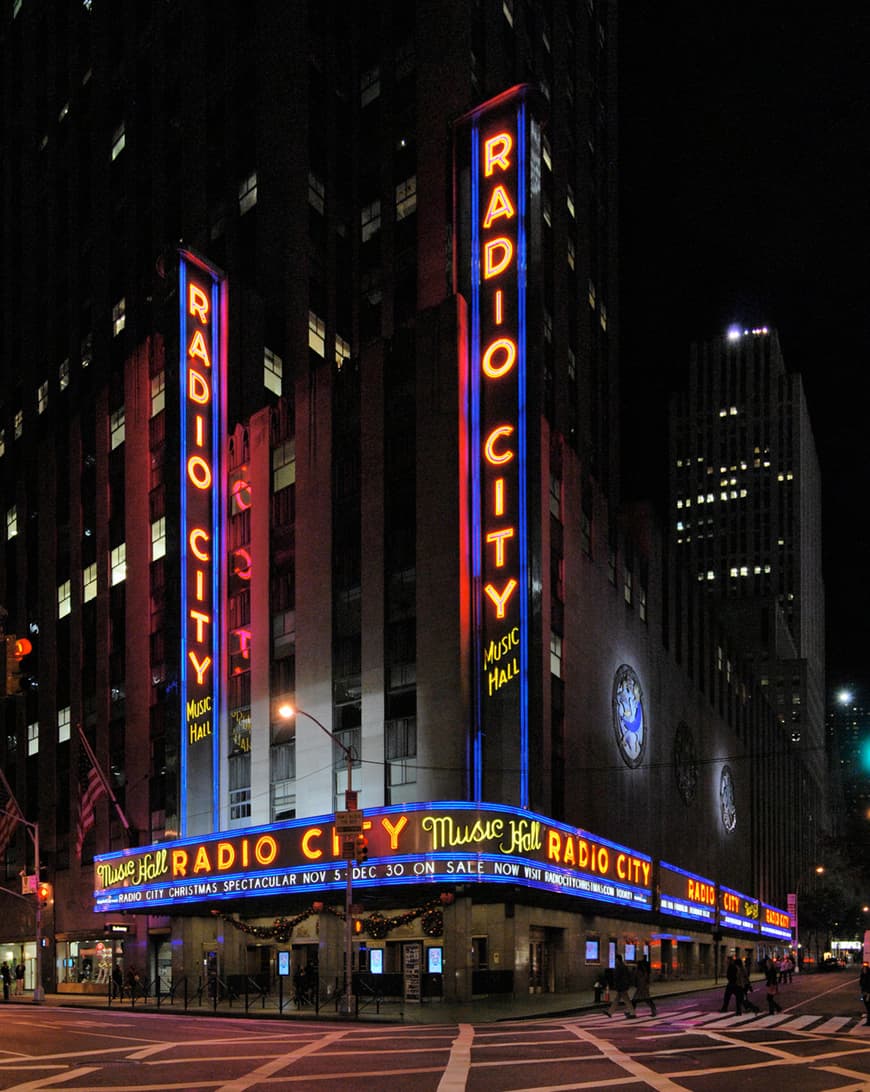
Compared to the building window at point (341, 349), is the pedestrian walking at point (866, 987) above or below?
below

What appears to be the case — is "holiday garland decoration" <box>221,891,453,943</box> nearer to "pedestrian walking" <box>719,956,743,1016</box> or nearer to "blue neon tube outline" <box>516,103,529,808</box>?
"blue neon tube outline" <box>516,103,529,808</box>

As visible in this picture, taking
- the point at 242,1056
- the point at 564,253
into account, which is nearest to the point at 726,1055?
the point at 242,1056

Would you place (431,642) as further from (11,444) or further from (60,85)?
(60,85)

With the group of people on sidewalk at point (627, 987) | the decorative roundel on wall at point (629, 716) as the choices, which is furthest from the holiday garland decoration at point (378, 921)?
the decorative roundel on wall at point (629, 716)

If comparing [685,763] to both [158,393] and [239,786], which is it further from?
[158,393]

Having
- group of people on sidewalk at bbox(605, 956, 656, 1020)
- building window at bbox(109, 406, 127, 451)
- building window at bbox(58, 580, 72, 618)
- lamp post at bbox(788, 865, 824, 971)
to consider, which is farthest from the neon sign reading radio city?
lamp post at bbox(788, 865, 824, 971)

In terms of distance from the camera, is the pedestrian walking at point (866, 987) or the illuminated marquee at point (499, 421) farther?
the illuminated marquee at point (499, 421)

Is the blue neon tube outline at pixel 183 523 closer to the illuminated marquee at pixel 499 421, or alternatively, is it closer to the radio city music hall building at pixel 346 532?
the radio city music hall building at pixel 346 532

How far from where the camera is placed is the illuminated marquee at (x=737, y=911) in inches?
3191

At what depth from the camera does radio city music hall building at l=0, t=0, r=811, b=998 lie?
4547cm

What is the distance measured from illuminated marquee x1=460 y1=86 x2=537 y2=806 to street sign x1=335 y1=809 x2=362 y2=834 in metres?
8.04

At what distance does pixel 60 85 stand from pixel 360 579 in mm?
62615

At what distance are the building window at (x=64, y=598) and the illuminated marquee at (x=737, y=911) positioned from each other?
153 ft

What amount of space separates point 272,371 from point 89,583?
18.9m
